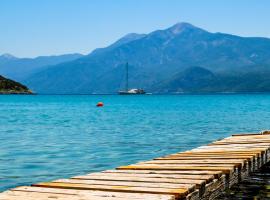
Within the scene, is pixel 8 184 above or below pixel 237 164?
below

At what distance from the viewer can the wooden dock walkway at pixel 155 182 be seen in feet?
27.2

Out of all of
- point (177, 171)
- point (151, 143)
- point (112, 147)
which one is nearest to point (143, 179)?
point (177, 171)

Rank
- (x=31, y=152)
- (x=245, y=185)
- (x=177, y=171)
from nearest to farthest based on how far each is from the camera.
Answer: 1. (x=177, y=171)
2. (x=245, y=185)
3. (x=31, y=152)

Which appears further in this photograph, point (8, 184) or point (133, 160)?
point (133, 160)

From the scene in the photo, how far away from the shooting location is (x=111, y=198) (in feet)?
26.5

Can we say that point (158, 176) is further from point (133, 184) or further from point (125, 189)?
point (125, 189)

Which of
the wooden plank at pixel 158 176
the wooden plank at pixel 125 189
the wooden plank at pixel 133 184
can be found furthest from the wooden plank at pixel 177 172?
the wooden plank at pixel 125 189

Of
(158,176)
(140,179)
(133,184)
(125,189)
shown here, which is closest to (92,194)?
(125,189)

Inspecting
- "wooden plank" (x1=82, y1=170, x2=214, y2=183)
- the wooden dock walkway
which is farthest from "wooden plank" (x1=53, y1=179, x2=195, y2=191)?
"wooden plank" (x1=82, y1=170, x2=214, y2=183)

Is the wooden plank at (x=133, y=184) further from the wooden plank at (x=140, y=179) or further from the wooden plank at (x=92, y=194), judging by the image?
the wooden plank at (x=92, y=194)

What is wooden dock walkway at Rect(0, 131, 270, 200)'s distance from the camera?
8289 mm

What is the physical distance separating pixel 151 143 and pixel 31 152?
9.68 m

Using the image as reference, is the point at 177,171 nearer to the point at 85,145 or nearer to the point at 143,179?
the point at 143,179

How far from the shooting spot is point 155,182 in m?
9.57
